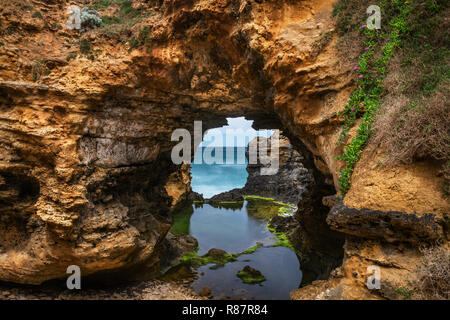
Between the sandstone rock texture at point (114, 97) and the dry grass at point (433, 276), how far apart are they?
240cm

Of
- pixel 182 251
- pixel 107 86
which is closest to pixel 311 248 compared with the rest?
pixel 182 251

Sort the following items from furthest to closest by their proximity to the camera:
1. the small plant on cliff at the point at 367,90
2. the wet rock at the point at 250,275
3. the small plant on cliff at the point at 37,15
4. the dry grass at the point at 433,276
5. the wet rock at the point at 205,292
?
the wet rock at the point at 250,275 → the wet rock at the point at 205,292 → the small plant on cliff at the point at 37,15 → the small plant on cliff at the point at 367,90 → the dry grass at the point at 433,276

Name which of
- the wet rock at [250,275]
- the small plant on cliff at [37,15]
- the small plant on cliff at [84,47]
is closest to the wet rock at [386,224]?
the wet rock at [250,275]

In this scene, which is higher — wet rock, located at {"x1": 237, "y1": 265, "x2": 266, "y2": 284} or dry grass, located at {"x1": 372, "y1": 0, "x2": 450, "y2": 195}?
dry grass, located at {"x1": 372, "y1": 0, "x2": 450, "y2": 195}

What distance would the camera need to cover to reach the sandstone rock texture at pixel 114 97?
661cm

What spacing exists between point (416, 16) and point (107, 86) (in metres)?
8.72

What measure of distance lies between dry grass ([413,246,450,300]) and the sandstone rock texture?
240 cm

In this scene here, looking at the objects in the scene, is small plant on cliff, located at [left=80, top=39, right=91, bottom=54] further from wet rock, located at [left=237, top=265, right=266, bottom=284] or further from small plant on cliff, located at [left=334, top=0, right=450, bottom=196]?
wet rock, located at [left=237, top=265, right=266, bottom=284]

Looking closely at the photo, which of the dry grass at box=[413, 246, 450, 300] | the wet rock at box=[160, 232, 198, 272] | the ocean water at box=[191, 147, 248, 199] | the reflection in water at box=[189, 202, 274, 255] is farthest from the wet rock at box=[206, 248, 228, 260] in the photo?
the ocean water at box=[191, 147, 248, 199]

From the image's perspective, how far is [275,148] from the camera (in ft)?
105

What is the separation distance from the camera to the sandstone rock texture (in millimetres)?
6605

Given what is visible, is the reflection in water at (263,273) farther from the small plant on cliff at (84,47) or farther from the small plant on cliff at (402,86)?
the small plant on cliff at (84,47)

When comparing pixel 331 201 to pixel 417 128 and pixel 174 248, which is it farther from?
pixel 174 248

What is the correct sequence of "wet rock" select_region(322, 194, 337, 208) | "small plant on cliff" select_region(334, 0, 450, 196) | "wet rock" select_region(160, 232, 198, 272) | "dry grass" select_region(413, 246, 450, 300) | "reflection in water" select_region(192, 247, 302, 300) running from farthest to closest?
"wet rock" select_region(160, 232, 198, 272), "reflection in water" select_region(192, 247, 302, 300), "wet rock" select_region(322, 194, 337, 208), "small plant on cliff" select_region(334, 0, 450, 196), "dry grass" select_region(413, 246, 450, 300)
